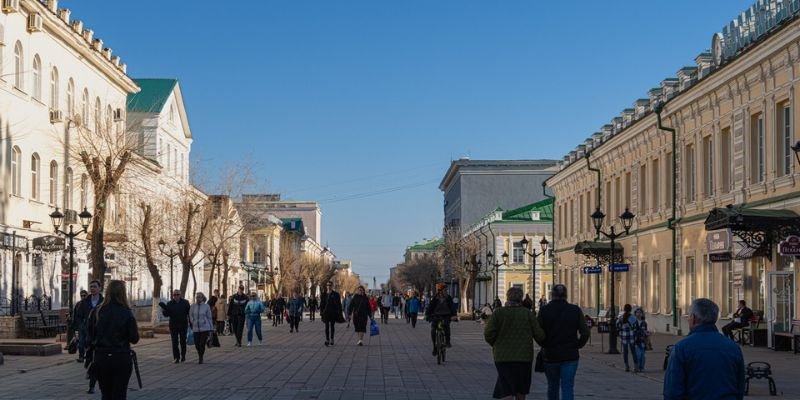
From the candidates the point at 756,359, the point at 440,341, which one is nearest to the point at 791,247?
the point at 756,359

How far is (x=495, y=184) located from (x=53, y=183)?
8688cm

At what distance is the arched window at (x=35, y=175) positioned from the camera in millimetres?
40812

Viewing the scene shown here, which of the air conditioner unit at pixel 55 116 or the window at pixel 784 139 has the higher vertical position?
the air conditioner unit at pixel 55 116

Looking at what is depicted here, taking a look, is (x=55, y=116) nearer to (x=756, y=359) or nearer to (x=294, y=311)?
(x=294, y=311)

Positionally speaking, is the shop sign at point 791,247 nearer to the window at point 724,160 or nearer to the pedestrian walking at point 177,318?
the window at point 724,160

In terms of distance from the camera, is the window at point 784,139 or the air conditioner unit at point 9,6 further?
the air conditioner unit at point 9,6

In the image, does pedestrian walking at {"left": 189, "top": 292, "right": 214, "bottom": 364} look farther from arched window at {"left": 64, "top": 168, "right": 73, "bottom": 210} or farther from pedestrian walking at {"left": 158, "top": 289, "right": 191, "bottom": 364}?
arched window at {"left": 64, "top": 168, "right": 73, "bottom": 210}

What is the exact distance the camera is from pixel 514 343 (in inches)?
507

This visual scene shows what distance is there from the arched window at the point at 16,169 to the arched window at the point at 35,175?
1509 mm

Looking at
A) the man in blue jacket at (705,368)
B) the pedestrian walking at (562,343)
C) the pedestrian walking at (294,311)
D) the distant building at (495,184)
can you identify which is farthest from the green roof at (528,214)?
the man in blue jacket at (705,368)

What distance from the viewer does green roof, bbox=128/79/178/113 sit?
200 ft

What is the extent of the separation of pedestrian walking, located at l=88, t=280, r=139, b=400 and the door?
21734 millimetres

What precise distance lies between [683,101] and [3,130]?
21330 mm

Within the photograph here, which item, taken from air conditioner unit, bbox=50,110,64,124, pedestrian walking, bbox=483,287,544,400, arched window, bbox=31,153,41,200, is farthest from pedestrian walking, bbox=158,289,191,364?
air conditioner unit, bbox=50,110,64,124
